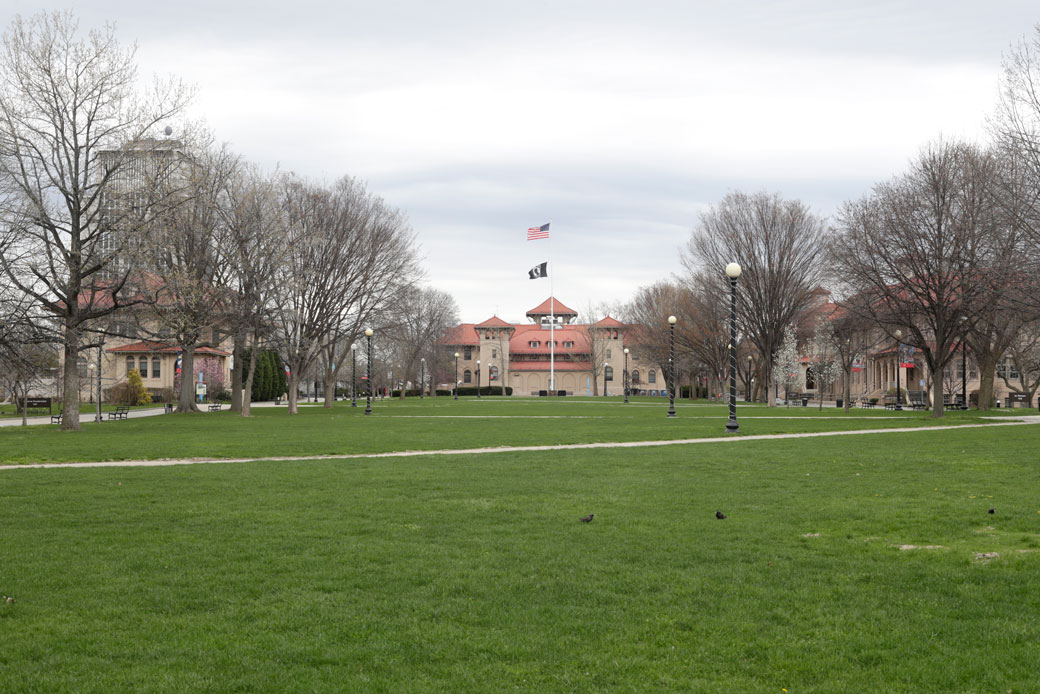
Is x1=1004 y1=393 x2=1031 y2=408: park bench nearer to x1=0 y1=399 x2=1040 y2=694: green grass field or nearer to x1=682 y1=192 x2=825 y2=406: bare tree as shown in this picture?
x1=682 y1=192 x2=825 y2=406: bare tree

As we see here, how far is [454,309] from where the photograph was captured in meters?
104

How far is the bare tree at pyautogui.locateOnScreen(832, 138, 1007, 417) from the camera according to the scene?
1364 inches

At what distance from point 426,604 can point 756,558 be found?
3437 mm

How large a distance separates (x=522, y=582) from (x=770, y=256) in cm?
4599

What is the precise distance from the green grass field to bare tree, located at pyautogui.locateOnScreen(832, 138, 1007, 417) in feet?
71.8

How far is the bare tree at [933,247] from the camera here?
114 ft

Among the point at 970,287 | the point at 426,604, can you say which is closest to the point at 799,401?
the point at 970,287

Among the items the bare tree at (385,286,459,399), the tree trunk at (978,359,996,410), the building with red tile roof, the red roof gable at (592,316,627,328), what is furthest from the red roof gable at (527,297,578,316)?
the tree trunk at (978,359,996,410)

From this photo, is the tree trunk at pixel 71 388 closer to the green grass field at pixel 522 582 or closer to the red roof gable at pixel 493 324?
the green grass field at pixel 522 582

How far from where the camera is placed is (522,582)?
24.6 ft

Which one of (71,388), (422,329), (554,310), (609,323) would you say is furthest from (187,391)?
(554,310)

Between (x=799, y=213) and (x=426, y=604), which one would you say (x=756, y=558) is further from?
(x=799, y=213)

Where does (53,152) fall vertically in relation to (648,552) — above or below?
above

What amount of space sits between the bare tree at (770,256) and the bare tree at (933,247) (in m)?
11.5
